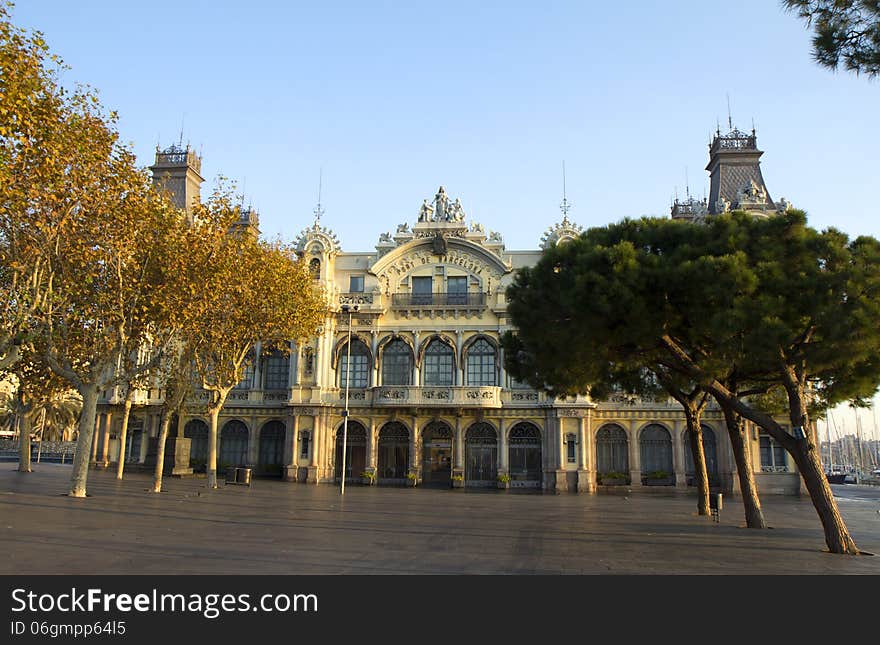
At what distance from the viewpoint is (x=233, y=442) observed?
4666 centimetres

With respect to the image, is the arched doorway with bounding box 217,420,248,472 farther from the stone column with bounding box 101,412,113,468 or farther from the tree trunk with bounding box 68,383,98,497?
the tree trunk with bounding box 68,383,98,497

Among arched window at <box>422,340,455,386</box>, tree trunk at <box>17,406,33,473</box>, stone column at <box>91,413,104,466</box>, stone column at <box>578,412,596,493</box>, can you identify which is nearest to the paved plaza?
stone column at <box>578,412,596,493</box>

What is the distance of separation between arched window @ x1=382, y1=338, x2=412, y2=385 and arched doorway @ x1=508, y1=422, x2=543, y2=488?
8.12 m

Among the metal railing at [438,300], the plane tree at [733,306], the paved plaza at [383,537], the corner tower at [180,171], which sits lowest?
the paved plaza at [383,537]

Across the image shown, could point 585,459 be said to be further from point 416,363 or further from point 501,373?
point 416,363

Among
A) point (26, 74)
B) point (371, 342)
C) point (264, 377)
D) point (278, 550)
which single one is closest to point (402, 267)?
point (371, 342)

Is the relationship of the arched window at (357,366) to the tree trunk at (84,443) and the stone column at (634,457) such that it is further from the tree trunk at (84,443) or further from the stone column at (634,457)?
the tree trunk at (84,443)

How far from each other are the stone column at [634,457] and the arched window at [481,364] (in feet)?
31.3

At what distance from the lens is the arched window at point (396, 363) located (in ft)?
148

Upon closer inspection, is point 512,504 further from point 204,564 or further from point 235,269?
point 204,564

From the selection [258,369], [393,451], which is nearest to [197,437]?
[258,369]

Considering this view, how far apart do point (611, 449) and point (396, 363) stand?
15.6 meters

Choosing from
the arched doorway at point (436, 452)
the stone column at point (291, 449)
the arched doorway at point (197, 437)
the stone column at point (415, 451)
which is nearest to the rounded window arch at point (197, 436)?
the arched doorway at point (197, 437)

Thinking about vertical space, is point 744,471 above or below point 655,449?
below
